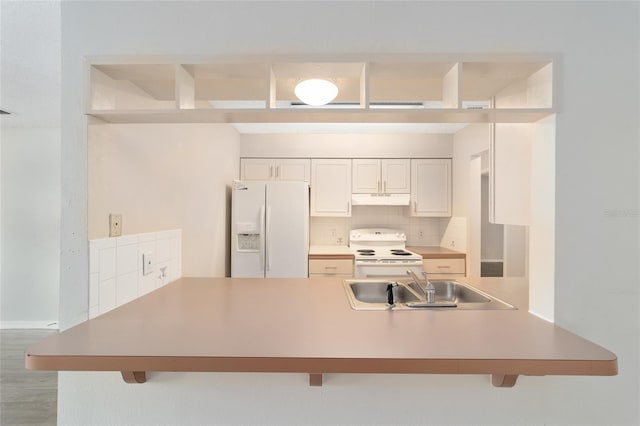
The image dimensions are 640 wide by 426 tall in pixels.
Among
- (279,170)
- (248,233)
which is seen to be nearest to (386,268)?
(248,233)

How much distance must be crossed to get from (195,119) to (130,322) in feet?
2.78

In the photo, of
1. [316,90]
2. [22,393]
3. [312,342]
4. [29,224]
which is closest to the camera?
[312,342]

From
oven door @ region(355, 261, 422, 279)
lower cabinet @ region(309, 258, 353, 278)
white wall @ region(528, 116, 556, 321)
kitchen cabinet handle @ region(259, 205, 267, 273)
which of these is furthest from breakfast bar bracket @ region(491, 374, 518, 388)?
kitchen cabinet handle @ region(259, 205, 267, 273)

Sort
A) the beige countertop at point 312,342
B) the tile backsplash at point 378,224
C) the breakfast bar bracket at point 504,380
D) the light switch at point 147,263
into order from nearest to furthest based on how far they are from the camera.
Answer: the beige countertop at point 312,342 < the breakfast bar bracket at point 504,380 < the light switch at point 147,263 < the tile backsplash at point 378,224

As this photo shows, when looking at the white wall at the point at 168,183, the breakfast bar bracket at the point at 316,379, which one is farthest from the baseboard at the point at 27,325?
the breakfast bar bracket at the point at 316,379

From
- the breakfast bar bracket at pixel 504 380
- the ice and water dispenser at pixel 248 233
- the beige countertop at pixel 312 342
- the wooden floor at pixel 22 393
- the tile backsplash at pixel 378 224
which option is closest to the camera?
the beige countertop at pixel 312 342

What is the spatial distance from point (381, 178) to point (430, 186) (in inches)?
24.1

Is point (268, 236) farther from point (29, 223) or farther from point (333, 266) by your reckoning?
point (29, 223)

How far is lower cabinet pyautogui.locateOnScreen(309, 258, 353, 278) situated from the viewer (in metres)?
3.69

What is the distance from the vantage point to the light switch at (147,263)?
1727mm

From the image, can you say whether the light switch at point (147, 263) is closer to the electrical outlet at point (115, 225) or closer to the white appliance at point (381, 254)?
the electrical outlet at point (115, 225)

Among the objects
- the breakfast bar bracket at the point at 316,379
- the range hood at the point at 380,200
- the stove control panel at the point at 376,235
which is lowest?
the breakfast bar bracket at the point at 316,379

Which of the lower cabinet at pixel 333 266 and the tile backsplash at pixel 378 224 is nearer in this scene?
the lower cabinet at pixel 333 266

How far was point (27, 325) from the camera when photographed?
160 inches
